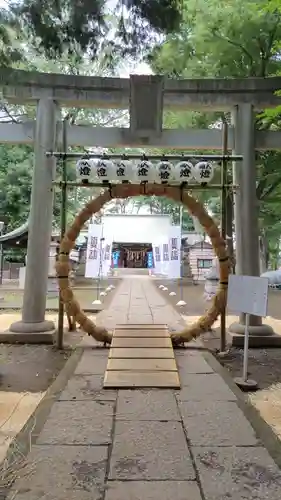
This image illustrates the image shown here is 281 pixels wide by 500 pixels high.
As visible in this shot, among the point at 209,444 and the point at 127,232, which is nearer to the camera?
the point at 209,444

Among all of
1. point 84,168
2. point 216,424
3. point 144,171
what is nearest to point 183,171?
point 144,171

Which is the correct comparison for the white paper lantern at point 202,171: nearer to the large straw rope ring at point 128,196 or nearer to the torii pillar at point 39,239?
the large straw rope ring at point 128,196

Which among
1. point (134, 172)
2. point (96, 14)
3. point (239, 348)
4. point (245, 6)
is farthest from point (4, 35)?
point (245, 6)

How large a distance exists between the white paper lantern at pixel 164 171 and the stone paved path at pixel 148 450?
3.16m

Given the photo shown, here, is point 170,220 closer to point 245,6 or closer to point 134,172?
point 245,6

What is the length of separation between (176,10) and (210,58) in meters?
8.67

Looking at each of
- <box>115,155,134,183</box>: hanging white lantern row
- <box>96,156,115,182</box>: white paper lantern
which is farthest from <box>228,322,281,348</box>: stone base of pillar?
<box>96,156,115,182</box>: white paper lantern

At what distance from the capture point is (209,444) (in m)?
2.76

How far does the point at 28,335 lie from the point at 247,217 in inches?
155

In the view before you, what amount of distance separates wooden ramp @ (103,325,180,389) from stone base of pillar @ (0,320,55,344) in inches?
49.4

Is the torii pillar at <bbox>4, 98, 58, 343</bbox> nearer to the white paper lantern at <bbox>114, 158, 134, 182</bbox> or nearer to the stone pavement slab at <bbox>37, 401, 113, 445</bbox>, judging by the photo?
the white paper lantern at <bbox>114, 158, 134, 182</bbox>

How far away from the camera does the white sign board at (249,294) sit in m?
4.63

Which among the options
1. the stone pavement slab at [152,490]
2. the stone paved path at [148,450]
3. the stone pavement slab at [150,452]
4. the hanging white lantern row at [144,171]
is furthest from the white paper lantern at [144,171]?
the stone pavement slab at [152,490]

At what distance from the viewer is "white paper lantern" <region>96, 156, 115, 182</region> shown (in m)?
6.21
